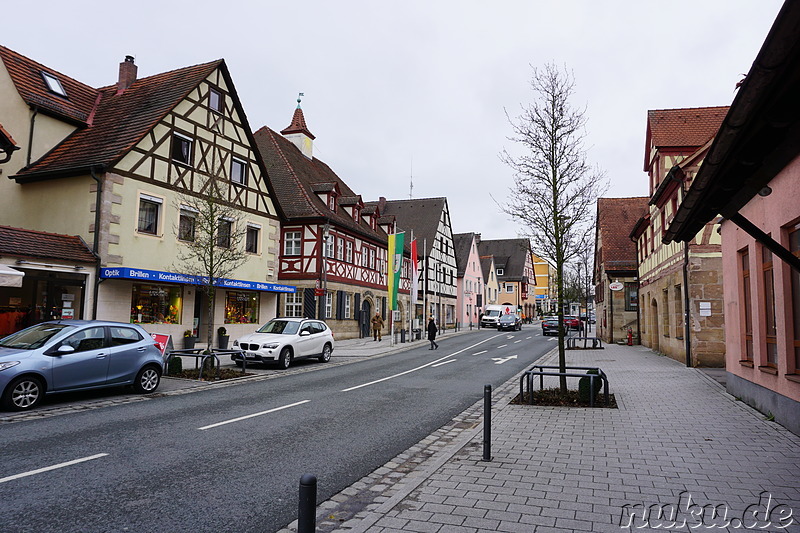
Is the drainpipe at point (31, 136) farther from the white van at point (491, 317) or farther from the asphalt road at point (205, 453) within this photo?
the white van at point (491, 317)

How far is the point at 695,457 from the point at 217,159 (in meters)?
20.5

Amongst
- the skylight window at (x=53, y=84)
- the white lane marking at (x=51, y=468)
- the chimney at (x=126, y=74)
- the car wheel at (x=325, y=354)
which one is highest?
the chimney at (x=126, y=74)

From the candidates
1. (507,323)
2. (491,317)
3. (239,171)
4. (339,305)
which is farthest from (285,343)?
(491,317)

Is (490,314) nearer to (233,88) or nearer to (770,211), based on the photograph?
(233,88)

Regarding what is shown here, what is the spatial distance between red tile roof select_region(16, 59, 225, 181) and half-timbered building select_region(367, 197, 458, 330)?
24.3 meters

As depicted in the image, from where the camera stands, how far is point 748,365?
10.0 metres

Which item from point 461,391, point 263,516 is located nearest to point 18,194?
point 461,391

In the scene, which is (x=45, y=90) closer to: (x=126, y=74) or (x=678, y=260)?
(x=126, y=74)

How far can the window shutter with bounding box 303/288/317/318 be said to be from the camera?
2881 cm

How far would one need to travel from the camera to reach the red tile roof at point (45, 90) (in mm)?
19141

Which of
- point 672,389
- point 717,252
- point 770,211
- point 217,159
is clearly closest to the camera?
point 770,211

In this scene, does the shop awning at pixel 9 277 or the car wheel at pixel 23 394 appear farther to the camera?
the shop awning at pixel 9 277

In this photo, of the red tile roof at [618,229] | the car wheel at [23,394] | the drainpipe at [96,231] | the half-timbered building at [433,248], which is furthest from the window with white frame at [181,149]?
the half-timbered building at [433,248]

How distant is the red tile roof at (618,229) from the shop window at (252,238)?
18.5 metres
